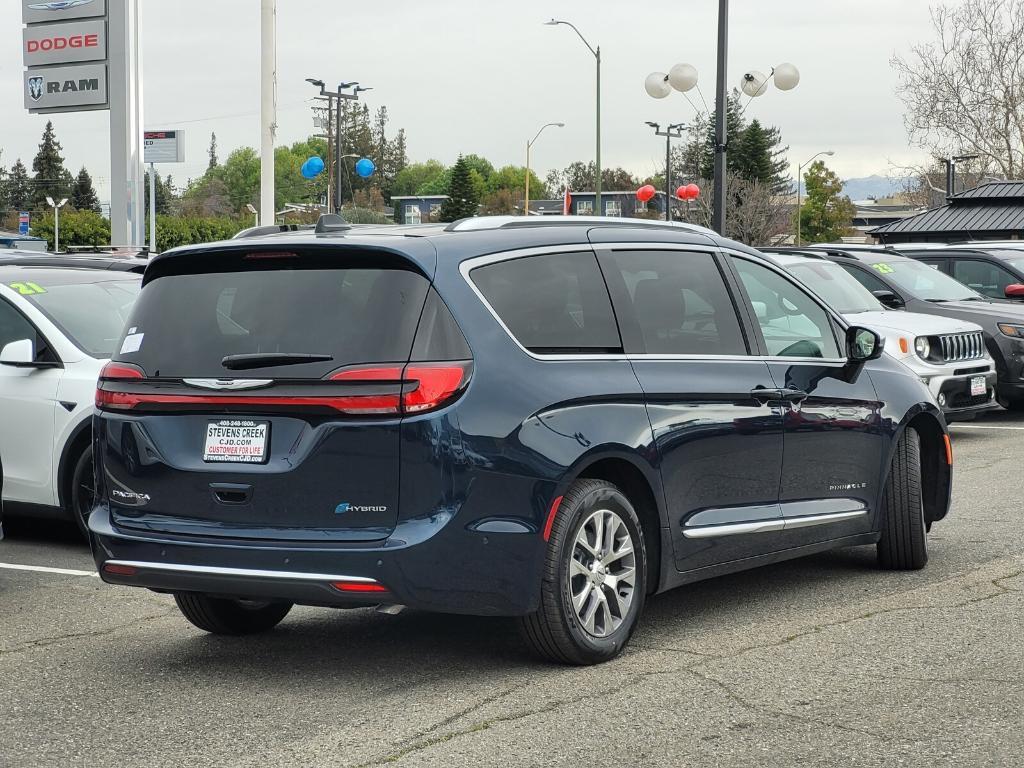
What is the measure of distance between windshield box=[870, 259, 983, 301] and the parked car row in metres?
9.20

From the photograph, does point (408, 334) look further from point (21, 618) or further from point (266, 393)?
point (21, 618)

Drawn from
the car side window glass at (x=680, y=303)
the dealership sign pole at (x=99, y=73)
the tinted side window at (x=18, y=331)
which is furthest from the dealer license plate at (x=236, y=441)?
the dealership sign pole at (x=99, y=73)

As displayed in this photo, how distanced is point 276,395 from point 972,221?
26.9 metres

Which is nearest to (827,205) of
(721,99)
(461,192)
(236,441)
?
(461,192)

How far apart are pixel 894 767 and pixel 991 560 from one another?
3.66m

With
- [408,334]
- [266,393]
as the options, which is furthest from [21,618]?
[408,334]

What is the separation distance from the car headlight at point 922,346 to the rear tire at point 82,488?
7.64 meters

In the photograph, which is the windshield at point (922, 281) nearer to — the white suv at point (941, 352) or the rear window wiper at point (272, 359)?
the white suv at point (941, 352)

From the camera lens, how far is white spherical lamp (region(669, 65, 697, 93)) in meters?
22.8

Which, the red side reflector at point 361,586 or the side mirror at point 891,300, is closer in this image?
the red side reflector at point 361,586

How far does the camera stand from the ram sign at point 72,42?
28984 millimetres

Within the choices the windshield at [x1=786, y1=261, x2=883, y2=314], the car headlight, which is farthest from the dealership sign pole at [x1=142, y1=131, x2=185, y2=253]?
the car headlight

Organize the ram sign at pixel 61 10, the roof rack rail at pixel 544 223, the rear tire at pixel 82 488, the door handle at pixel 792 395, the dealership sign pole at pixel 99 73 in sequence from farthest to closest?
the ram sign at pixel 61 10, the dealership sign pole at pixel 99 73, the rear tire at pixel 82 488, the door handle at pixel 792 395, the roof rack rail at pixel 544 223

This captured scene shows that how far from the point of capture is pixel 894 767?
14.3 ft
